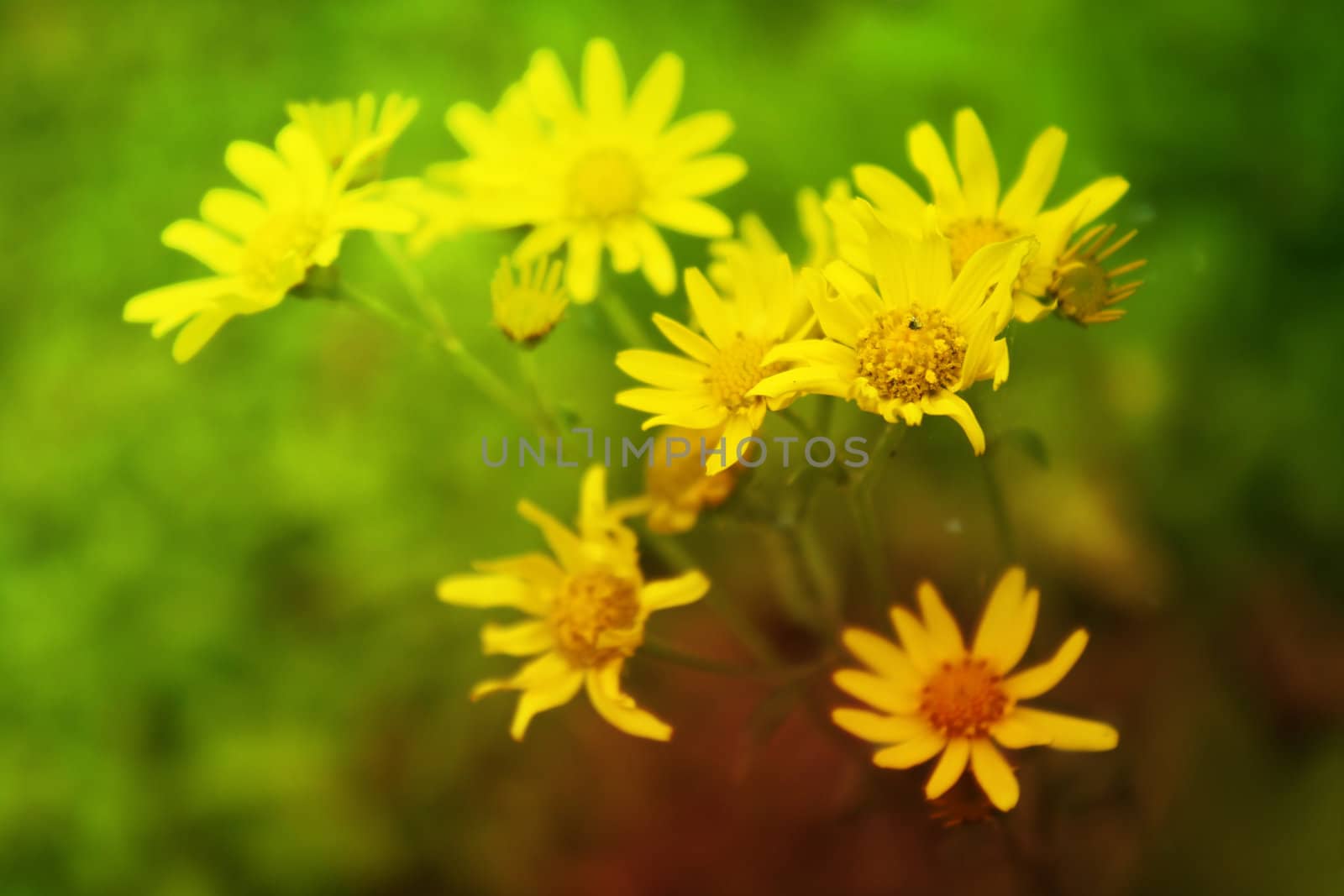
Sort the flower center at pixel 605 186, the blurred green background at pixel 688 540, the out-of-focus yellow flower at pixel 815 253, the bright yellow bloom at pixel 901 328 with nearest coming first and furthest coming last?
the bright yellow bloom at pixel 901 328 → the out-of-focus yellow flower at pixel 815 253 → the flower center at pixel 605 186 → the blurred green background at pixel 688 540

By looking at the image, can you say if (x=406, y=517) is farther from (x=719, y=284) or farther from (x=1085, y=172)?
(x=1085, y=172)

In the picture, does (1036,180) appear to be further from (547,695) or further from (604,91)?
(547,695)

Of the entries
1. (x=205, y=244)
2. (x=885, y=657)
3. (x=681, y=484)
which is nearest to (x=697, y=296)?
(x=681, y=484)

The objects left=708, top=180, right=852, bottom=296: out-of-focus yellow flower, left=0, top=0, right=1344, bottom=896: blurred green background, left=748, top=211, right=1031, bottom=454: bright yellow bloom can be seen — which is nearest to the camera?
left=748, top=211, right=1031, bottom=454: bright yellow bloom

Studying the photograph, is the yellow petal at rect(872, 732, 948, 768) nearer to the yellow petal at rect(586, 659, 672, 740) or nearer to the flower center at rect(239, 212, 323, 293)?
the yellow petal at rect(586, 659, 672, 740)

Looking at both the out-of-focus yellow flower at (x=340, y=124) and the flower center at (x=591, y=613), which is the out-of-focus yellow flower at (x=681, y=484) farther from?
the out-of-focus yellow flower at (x=340, y=124)

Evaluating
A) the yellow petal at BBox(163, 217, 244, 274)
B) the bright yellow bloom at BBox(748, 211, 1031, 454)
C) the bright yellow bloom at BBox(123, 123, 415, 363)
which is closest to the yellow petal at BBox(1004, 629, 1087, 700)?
the bright yellow bloom at BBox(748, 211, 1031, 454)

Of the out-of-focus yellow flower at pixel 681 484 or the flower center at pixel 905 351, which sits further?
the out-of-focus yellow flower at pixel 681 484

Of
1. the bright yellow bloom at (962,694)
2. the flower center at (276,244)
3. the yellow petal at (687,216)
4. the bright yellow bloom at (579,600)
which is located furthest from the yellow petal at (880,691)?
the flower center at (276,244)
